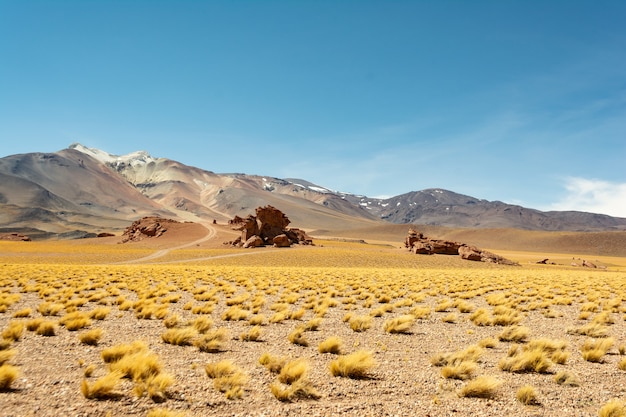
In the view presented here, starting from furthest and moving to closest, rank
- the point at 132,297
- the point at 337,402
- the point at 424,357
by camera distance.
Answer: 1. the point at 132,297
2. the point at 424,357
3. the point at 337,402

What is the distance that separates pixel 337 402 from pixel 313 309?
7909 millimetres

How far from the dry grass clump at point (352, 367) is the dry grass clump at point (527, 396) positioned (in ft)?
7.45

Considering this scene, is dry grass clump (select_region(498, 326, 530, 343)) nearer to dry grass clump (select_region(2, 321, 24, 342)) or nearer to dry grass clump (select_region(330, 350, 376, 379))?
dry grass clump (select_region(330, 350, 376, 379))

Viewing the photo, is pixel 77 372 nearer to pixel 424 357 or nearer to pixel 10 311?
pixel 424 357

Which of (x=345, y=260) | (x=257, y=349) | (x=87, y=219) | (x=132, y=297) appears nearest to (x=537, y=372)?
(x=257, y=349)

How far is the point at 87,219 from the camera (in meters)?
187

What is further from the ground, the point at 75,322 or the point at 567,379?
the point at 567,379

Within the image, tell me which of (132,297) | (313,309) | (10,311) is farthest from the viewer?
(132,297)

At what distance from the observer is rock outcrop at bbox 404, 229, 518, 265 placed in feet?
172

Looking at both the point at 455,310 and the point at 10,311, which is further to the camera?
the point at 455,310

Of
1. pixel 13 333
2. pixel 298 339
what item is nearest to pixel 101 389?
pixel 298 339

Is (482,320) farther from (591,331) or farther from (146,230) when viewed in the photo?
(146,230)

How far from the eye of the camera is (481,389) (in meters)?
5.72

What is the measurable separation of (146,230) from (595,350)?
83091 mm
